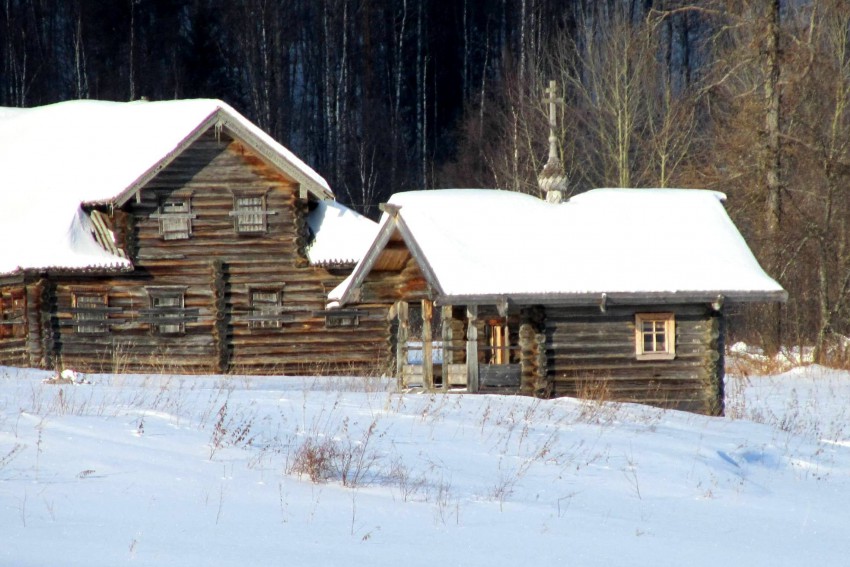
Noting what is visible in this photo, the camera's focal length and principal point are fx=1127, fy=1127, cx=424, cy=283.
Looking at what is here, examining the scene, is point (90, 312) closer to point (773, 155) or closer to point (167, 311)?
point (167, 311)

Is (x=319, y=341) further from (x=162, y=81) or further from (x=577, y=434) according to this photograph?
(x=162, y=81)

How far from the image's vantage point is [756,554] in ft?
31.8

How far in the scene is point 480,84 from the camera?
5994 centimetres

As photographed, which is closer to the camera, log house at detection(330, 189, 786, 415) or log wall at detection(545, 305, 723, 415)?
log house at detection(330, 189, 786, 415)

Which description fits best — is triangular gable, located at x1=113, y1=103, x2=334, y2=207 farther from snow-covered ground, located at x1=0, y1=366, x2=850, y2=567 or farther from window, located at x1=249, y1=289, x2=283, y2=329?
snow-covered ground, located at x1=0, y1=366, x2=850, y2=567

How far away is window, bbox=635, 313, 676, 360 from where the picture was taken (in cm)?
2002

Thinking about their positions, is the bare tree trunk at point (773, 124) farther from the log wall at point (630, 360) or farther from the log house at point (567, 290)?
the log wall at point (630, 360)

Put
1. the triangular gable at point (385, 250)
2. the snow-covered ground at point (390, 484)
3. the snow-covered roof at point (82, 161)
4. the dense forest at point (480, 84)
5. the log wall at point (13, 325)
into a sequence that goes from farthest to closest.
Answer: the dense forest at point (480, 84) < the log wall at point (13, 325) < the snow-covered roof at point (82, 161) < the triangular gable at point (385, 250) < the snow-covered ground at point (390, 484)

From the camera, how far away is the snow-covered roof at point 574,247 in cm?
1916

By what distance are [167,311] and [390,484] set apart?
16991mm

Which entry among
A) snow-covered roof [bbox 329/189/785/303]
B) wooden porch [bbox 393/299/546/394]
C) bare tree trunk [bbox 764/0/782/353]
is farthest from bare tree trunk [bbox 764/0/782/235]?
wooden porch [bbox 393/299/546/394]

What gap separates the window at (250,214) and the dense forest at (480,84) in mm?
13467

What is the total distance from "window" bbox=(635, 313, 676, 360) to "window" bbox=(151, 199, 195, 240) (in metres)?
12.0

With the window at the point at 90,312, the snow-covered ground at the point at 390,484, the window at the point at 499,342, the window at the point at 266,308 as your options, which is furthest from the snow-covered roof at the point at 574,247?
the window at the point at 90,312
